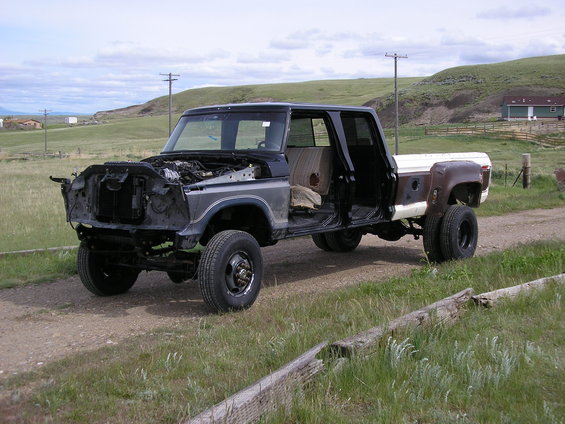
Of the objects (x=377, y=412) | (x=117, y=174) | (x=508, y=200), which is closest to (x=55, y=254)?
(x=117, y=174)

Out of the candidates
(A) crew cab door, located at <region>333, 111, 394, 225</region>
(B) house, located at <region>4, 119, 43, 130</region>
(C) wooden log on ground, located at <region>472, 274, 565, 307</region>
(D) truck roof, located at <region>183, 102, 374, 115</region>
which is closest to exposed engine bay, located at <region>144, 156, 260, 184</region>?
(D) truck roof, located at <region>183, 102, 374, 115</region>

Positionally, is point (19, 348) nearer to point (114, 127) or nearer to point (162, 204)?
point (162, 204)

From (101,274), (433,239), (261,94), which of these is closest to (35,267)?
(101,274)

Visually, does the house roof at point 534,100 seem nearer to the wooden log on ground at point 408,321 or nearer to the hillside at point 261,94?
the hillside at point 261,94

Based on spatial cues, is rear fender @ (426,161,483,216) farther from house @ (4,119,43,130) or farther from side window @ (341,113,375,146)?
house @ (4,119,43,130)

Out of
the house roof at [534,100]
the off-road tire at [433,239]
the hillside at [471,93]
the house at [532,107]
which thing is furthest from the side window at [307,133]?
the hillside at [471,93]

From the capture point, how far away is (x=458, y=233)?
950 centimetres

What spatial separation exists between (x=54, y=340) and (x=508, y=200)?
1336 cm

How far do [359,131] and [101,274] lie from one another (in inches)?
148

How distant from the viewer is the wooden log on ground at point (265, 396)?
11.7ft

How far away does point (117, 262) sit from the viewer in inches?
300

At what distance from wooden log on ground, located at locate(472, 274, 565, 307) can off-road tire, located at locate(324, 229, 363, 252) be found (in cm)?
382

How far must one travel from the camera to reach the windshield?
7.68 metres

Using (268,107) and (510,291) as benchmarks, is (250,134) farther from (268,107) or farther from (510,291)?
(510,291)
